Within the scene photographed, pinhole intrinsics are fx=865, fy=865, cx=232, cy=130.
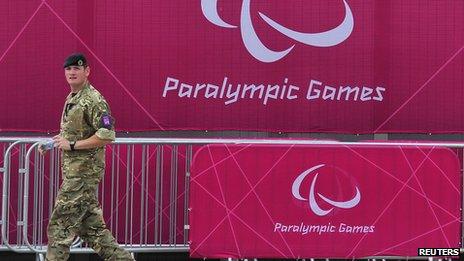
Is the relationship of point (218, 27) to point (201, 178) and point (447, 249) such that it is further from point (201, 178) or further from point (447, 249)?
point (447, 249)

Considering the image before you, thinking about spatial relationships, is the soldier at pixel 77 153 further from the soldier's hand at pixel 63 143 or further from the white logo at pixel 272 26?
the white logo at pixel 272 26

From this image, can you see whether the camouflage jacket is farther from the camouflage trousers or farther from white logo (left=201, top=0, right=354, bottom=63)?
white logo (left=201, top=0, right=354, bottom=63)

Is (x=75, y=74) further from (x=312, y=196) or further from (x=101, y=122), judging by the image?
(x=312, y=196)

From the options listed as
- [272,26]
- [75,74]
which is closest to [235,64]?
[272,26]

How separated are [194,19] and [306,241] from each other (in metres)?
2.37

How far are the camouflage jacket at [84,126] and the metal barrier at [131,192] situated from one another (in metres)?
1.16

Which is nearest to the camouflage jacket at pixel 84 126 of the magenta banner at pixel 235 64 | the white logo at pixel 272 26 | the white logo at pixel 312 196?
the magenta banner at pixel 235 64

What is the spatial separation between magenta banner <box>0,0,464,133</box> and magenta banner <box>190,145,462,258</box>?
697 mm

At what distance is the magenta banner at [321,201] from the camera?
763cm

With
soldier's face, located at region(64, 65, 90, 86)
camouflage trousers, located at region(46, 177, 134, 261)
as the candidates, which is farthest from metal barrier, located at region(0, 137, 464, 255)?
soldier's face, located at region(64, 65, 90, 86)

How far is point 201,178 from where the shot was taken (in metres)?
7.62

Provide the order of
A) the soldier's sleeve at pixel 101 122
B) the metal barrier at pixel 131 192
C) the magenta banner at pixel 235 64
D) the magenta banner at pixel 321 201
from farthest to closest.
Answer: the magenta banner at pixel 235 64 → the metal barrier at pixel 131 192 → the magenta banner at pixel 321 201 → the soldier's sleeve at pixel 101 122

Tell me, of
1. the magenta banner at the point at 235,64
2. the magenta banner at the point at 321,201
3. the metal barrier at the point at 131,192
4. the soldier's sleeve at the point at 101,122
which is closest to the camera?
the soldier's sleeve at the point at 101,122

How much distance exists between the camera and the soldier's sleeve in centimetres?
663
